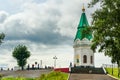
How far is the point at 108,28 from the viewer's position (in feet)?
142

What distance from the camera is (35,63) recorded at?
81625 millimetres

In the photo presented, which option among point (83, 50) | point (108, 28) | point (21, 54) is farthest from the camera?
point (21, 54)

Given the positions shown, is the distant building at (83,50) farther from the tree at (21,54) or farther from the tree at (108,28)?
the tree at (108,28)

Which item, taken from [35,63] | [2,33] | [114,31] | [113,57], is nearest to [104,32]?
[114,31]

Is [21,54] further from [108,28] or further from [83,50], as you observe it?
[108,28]

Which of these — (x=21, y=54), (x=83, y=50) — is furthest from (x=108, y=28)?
(x=21, y=54)

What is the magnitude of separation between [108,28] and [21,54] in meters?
53.4

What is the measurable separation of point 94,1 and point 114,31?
486cm

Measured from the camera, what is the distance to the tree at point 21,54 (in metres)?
93.9

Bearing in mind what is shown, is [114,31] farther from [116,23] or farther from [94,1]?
[94,1]

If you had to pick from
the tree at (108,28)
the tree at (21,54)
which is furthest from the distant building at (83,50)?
the tree at (108,28)

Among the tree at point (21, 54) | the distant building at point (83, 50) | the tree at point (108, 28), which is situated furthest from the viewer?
the tree at point (21, 54)

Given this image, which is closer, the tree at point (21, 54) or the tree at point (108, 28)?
the tree at point (108, 28)

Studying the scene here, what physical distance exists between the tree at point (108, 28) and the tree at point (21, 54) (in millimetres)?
49319
